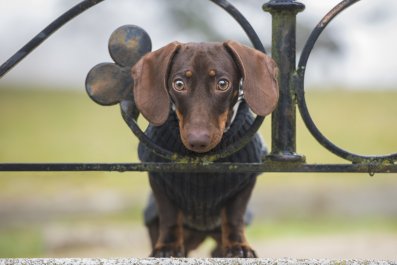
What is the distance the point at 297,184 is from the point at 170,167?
7.21 m

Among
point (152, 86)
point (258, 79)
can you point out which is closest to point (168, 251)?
point (152, 86)

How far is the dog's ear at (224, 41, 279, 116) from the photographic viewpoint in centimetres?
325

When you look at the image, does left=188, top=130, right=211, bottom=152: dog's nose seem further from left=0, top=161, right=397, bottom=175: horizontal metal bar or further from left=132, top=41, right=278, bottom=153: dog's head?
left=0, top=161, right=397, bottom=175: horizontal metal bar

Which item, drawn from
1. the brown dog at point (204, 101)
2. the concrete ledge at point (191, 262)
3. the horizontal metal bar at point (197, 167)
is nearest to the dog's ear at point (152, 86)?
the brown dog at point (204, 101)

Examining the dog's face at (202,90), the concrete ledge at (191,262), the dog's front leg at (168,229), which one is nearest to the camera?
the concrete ledge at (191,262)

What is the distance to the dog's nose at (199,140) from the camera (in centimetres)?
313

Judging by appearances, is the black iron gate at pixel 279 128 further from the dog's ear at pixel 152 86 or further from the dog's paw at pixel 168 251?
the dog's paw at pixel 168 251

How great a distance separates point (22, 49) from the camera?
130 inches

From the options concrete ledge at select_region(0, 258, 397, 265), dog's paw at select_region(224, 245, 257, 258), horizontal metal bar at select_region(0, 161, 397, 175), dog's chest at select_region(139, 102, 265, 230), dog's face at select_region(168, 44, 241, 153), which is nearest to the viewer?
concrete ledge at select_region(0, 258, 397, 265)

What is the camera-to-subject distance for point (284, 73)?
10.9 ft

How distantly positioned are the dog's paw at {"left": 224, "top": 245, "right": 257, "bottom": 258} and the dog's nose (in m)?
0.95

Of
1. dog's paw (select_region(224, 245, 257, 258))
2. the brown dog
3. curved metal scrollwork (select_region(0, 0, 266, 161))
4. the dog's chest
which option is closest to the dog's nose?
the brown dog

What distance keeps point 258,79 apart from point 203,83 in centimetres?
19

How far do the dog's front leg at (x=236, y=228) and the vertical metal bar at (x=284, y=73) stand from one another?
796mm
